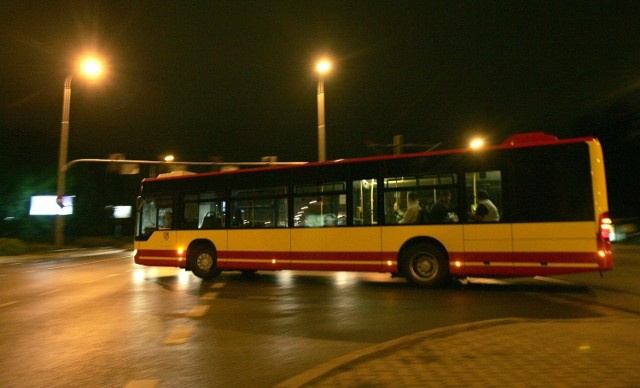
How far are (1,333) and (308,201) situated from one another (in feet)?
23.1

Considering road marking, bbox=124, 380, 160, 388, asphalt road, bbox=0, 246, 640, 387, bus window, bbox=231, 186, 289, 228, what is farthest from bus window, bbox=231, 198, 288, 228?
road marking, bbox=124, 380, 160, 388

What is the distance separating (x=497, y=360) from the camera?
5113mm

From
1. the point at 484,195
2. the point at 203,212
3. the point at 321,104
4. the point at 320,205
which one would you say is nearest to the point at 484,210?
the point at 484,195

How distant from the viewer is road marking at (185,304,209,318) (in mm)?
8711

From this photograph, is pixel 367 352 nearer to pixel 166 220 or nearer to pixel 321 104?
pixel 166 220

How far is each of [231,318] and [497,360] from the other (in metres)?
4.67

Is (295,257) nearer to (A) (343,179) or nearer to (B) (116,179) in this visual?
(A) (343,179)

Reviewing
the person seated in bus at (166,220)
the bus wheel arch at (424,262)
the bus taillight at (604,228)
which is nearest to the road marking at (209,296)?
the person seated in bus at (166,220)

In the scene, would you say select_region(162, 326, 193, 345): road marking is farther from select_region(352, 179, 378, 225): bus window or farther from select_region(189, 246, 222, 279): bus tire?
select_region(189, 246, 222, 279): bus tire

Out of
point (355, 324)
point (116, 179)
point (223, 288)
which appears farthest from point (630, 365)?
point (116, 179)

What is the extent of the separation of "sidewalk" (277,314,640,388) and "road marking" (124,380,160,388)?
4.41 feet

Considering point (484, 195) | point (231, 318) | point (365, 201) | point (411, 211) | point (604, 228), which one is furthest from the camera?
point (365, 201)

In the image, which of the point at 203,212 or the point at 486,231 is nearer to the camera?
the point at 486,231

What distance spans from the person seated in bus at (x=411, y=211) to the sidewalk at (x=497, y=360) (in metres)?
4.77
